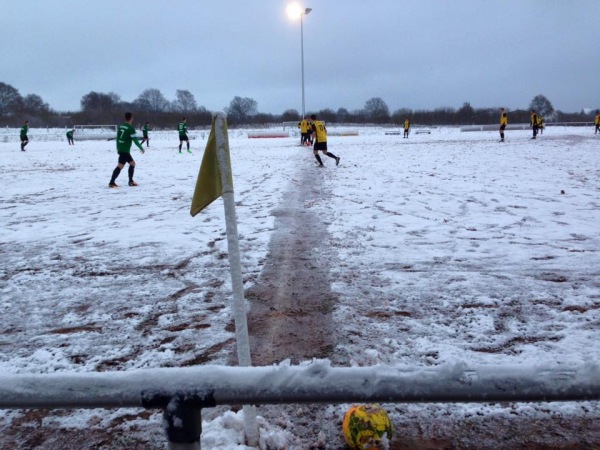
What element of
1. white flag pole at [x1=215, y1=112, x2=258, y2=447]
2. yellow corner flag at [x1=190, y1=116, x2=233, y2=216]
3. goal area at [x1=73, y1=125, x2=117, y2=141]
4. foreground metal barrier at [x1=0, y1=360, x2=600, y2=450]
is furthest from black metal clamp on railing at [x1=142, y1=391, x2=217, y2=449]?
goal area at [x1=73, y1=125, x2=117, y2=141]

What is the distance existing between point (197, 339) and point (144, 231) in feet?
13.5

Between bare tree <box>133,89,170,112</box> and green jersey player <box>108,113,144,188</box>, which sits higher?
bare tree <box>133,89,170,112</box>

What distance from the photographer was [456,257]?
5.67 m

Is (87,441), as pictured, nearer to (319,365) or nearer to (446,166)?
(319,365)

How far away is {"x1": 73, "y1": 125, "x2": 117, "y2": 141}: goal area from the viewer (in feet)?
176

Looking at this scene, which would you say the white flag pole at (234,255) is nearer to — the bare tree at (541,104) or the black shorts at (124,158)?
the black shorts at (124,158)

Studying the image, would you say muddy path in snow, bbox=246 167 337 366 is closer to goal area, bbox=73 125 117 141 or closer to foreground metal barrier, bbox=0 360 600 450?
foreground metal barrier, bbox=0 360 600 450

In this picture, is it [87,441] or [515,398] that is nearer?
[515,398]

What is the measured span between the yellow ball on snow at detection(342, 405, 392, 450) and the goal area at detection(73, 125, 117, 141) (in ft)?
180

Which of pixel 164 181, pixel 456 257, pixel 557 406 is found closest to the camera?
pixel 557 406

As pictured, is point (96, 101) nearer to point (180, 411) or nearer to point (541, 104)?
point (541, 104)

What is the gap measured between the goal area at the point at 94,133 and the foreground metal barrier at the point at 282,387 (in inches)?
2191

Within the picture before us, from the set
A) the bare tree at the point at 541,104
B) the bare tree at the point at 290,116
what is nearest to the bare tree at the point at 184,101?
the bare tree at the point at 290,116

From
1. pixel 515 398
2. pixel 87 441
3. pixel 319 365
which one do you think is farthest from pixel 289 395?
pixel 87 441
